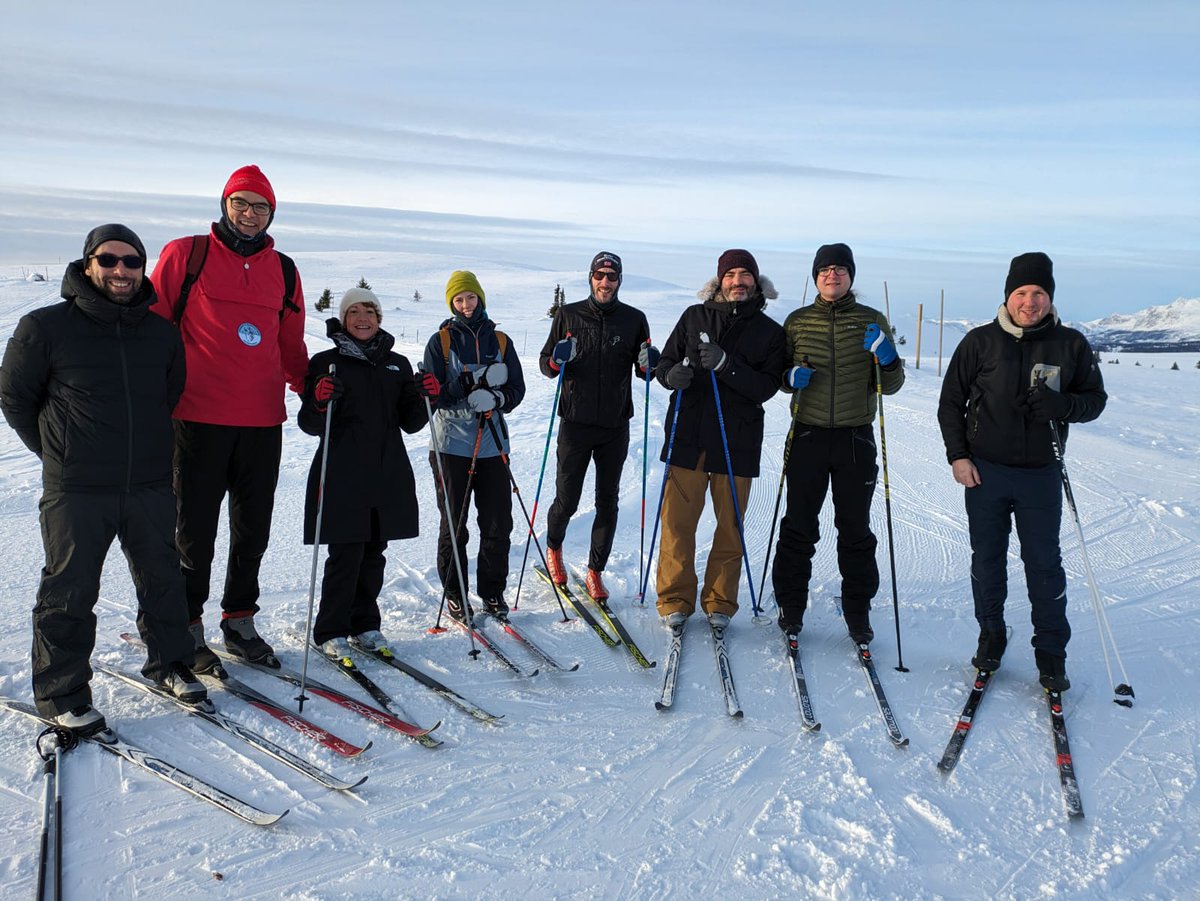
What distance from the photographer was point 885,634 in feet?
15.2

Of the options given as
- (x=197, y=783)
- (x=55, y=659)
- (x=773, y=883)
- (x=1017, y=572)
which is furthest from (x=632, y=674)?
(x=1017, y=572)

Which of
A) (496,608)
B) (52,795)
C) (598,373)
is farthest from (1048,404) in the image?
(52,795)

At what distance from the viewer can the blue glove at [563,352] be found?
15.1 feet

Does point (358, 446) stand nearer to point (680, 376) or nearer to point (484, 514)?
point (484, 514)

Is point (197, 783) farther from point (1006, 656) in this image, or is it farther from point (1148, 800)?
point (1006, 656)

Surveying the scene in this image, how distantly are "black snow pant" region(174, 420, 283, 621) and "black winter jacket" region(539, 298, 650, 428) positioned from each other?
162 cm

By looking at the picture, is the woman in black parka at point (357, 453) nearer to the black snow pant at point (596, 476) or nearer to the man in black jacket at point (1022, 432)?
the black snow pant at point (596, 476)

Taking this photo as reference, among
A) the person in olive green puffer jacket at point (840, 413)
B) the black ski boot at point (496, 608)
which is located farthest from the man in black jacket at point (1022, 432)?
the black ski boot at point (496, 608)

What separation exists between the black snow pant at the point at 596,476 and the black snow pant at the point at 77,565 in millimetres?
2169

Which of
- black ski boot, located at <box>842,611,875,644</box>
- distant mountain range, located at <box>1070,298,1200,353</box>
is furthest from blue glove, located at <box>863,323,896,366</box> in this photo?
distant mountain range, located at <box>1070,298,1200,353</box>

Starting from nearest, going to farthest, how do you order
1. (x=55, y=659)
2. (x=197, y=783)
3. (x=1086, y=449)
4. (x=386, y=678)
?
(x=197, y=783)
(x=55, y=659)
(x=386, y=678)
(x=1086, y=449)

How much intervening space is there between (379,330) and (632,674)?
2.12 metres

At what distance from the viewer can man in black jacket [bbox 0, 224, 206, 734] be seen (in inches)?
121

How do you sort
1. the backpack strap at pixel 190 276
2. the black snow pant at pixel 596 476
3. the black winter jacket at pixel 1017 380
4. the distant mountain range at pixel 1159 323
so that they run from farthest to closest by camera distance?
the distant mountain range at pixel 1159 323
the black snow pant at pixel 596 476
the black winter jacket at pixel 1017 380
the backpack strap at pixel 190 276
